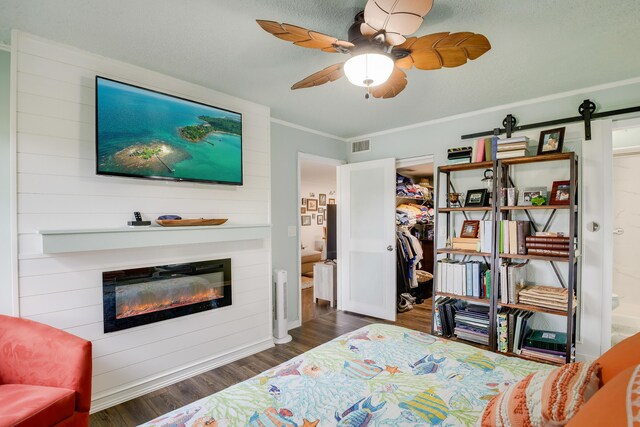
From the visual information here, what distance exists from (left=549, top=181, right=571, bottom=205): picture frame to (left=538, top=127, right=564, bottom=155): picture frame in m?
0.28

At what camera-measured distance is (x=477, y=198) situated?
3.20m

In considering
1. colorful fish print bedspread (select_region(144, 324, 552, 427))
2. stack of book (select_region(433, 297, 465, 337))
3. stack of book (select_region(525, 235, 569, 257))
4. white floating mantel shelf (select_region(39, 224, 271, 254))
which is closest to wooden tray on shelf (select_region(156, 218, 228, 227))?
white floating mantel shelf (select_region(39, 224, 271, 254))

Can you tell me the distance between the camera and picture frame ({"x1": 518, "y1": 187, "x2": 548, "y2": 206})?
284 cm

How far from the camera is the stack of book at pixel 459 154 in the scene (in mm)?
3293

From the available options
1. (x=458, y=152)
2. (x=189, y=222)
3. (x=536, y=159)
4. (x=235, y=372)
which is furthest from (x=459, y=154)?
(x=235, y=372)

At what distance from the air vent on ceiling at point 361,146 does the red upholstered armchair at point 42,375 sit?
3624 millimetres

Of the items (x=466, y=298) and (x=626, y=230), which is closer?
(x=466, y=298)

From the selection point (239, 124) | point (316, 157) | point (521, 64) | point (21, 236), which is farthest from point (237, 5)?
point (316, 157)

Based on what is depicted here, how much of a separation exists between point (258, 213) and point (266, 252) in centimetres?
41

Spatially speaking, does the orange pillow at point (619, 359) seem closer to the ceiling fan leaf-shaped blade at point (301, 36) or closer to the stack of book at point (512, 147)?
the ceiling fan leaf-shaped blade at point (301, 36)

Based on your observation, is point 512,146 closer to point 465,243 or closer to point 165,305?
point 465,243

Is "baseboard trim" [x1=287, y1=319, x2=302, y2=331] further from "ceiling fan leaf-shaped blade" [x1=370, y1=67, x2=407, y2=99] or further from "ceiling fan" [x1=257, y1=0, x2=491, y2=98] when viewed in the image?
"ceiling fan" [x1=257, y1=0, x2=491, y2=98]

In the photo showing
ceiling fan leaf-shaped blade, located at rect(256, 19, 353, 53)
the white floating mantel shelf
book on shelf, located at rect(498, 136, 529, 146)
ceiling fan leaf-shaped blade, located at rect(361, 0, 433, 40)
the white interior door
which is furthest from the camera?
the white interior door

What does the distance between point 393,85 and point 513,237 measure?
1829 millimetres
